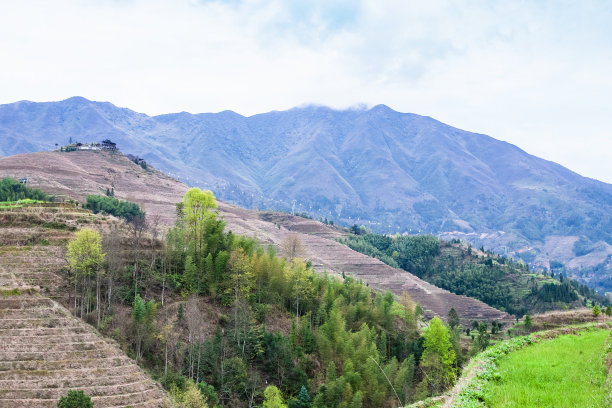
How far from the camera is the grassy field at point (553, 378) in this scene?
1222 centimetres

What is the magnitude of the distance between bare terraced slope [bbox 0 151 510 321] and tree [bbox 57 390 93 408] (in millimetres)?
76816

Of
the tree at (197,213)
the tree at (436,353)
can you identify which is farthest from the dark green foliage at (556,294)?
the tree at (197,213)

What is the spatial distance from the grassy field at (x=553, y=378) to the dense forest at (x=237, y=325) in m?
34.8

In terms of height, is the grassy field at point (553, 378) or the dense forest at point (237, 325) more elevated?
the grassy field at point (553, 378)

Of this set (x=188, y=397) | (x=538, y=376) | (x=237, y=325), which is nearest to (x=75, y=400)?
(x=188, y=397)

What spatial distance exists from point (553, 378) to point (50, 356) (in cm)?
4270

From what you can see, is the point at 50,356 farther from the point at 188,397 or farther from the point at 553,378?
the point at 553,378

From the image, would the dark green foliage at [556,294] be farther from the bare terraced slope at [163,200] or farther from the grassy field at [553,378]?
the grassy field at [553,378]

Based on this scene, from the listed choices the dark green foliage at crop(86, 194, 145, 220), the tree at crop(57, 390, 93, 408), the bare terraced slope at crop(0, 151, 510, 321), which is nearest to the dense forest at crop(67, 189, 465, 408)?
the tree at crop(57, 390, 93, 408)

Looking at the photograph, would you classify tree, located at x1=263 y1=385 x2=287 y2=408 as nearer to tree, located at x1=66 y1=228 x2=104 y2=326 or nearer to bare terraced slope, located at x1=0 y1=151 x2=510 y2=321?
tree, located at x1=66 y1=228 x2=104 y2=326

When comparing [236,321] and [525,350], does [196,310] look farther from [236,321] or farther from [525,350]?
[525,350]

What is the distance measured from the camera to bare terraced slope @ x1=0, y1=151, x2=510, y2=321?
127688mm

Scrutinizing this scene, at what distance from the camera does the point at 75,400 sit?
3575 cm

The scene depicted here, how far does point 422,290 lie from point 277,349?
87.1m
